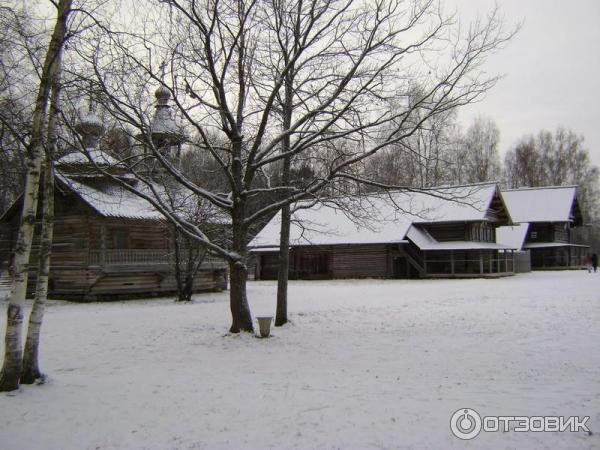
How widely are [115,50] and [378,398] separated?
819cm

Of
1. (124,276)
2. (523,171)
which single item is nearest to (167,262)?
(124,276)

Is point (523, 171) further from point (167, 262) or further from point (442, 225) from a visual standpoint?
point (167, 262)

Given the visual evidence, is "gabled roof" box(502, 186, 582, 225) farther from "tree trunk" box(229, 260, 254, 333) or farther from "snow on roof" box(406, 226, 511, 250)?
"tree trunk" box(229, 260, 254, 333)

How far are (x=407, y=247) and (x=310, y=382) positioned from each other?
28.9 m

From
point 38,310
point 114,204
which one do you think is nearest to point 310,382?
point 38,310

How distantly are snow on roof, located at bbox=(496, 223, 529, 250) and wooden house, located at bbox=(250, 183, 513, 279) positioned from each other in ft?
13.6

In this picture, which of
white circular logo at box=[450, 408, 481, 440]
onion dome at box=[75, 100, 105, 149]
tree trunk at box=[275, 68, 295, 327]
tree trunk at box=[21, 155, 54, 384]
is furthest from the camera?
tree trunk at box=[275, 68, 295, 327]

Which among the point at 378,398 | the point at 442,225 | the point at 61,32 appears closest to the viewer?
the point at 378,398

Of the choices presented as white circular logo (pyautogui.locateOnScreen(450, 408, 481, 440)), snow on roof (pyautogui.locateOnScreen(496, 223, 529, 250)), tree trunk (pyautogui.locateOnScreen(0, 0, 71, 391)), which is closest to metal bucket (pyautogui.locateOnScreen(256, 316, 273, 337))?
tree trunk (pyautogui.locateOnScreen(0, 0, 71, 391))

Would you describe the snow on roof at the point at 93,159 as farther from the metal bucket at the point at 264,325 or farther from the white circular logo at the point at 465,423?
the white circular logo at the point at 465,423

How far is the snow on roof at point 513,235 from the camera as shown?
4319cm

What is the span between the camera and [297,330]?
13406mm

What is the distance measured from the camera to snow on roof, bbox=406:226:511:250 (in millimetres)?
33750

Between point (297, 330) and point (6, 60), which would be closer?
point (6, 60)
